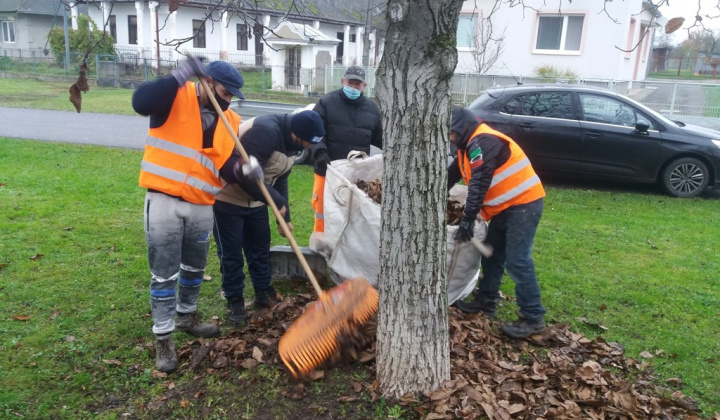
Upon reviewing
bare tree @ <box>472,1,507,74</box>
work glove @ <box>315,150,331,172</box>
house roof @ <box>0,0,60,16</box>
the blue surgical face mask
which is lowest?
work glove @ <box>315,150,331,172</box>

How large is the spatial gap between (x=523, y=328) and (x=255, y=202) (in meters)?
2.10

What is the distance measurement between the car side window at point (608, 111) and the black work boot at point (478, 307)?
17.8 feet

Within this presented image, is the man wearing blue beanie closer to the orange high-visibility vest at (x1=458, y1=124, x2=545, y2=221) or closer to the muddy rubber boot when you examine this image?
the orange high-visibility vest at (x1=458, y1=124, x2=545, y2=221)

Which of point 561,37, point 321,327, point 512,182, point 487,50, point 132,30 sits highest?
point 132,30

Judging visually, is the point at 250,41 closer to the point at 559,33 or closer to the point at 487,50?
the point at 487,50

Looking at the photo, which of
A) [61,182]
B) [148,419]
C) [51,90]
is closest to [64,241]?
[61,182]

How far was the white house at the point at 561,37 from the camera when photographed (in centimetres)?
2047

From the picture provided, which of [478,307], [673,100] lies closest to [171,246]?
[478,307]

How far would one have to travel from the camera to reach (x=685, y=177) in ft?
28.4

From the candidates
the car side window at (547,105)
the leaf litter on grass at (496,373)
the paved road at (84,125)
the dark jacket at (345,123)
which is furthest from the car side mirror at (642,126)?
the paved road at (84,125)

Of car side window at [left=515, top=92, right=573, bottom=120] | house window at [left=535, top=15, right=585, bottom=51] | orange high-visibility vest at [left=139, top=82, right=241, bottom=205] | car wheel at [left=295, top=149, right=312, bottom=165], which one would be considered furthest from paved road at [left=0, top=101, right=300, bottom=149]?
house window at [left=535, top=15, right=585, bottom=51]

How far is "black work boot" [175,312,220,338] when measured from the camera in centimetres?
397

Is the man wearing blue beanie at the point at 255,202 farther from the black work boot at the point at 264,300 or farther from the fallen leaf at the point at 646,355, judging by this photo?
the fallen leaf at the point at 646,355

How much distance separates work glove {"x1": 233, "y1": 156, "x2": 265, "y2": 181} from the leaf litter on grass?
3.42ft
